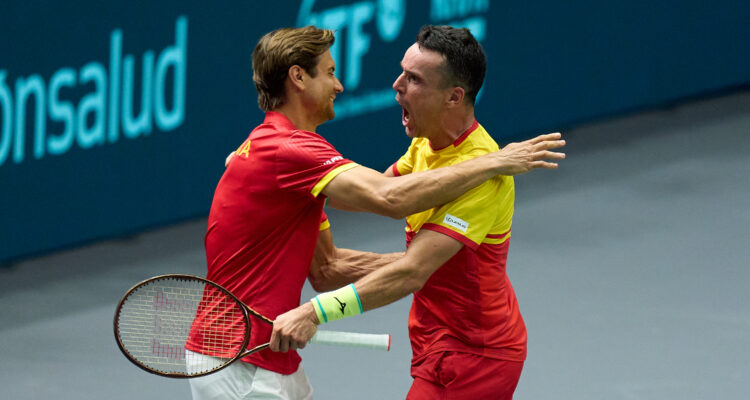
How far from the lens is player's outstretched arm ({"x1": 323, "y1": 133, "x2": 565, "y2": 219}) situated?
160 inches

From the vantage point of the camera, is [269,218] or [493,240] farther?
[493,240]

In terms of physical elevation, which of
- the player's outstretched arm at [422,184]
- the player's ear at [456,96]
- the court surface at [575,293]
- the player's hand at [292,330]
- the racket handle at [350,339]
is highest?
the player's ear at [456,96]

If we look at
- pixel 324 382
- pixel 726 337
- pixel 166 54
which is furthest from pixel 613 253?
→ pixel 166 54

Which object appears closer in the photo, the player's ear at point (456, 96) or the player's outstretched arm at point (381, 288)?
the player's outstretched arm at point (381, 288)

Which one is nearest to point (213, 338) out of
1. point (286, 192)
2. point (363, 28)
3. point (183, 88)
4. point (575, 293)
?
point (286, 192)

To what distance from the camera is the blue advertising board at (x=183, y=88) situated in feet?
24.5

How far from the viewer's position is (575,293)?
746 cm

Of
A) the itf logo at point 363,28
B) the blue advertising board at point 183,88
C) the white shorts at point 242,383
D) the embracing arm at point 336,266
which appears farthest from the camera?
the itf logo at point 363,28

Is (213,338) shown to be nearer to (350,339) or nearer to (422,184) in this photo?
(350,339)

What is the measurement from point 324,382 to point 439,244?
2.40m

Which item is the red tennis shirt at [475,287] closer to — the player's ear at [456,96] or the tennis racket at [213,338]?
the player's ear at [456,96]

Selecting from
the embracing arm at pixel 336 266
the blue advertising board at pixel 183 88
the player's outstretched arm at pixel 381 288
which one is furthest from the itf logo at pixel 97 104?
the player's outstretched arm at pixel 381 288

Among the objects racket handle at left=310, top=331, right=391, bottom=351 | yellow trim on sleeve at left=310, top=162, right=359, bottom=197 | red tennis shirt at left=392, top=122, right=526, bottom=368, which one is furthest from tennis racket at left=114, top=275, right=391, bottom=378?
yellow trim on sleeve at left=310, top=162, right=359, bottom=197

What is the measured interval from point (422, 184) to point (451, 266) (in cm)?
36
